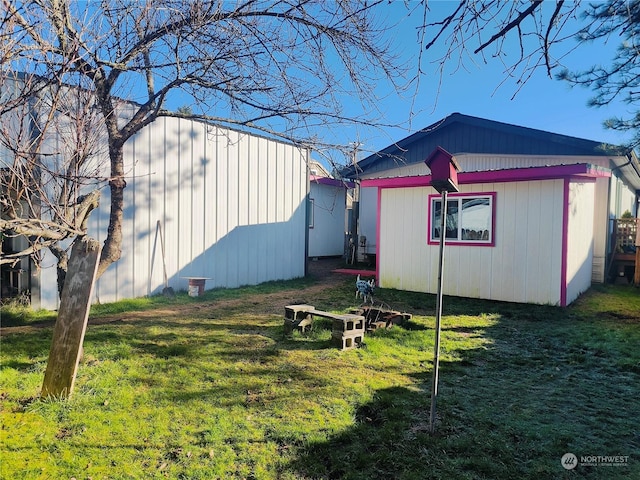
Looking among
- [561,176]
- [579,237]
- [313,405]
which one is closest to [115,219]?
[313,405]

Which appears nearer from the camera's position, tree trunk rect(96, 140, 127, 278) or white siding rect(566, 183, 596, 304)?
tree trunk rect(96, 140, 127, 278)

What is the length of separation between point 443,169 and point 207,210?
21.9 ft

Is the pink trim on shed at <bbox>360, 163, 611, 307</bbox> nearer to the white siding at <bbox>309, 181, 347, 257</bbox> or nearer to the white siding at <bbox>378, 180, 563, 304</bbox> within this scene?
the white siding at <bbox>378, 180, 563, 304</bbox>

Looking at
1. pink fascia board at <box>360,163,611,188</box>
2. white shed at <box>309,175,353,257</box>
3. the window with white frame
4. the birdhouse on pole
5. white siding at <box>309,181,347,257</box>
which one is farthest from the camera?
white siding at <box>309,181,347,257</box>

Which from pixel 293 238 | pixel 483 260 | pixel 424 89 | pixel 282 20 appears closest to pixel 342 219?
pixel 293 238

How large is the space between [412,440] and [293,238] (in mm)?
8342

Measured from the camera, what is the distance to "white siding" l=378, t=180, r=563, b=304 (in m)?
7.41

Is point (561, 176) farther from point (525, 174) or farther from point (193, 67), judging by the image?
point (193, 67)

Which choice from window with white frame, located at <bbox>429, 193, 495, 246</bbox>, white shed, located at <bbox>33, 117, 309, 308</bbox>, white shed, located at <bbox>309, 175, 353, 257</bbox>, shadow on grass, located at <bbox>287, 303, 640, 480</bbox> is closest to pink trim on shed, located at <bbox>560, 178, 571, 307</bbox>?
window with white frame, located at <bbox>429, 193, 495, 246</bbox>

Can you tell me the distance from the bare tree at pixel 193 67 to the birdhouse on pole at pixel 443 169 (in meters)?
1.56

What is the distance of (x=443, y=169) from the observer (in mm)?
2922

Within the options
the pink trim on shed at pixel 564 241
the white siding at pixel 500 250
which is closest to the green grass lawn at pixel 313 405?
the pink trim on shed at pixel 564 241

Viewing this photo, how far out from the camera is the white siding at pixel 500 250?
7414mm

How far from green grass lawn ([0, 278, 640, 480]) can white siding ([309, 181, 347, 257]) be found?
31.7ft
